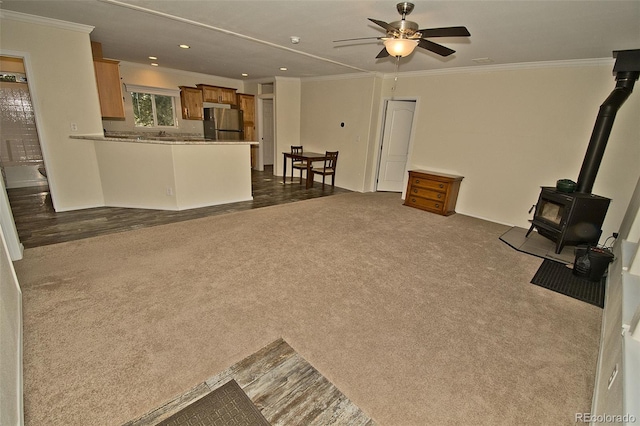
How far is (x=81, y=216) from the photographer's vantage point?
4.08 metres

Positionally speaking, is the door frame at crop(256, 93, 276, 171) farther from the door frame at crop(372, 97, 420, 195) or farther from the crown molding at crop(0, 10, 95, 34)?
the crown molding at crop(0, 10, 95, 34)

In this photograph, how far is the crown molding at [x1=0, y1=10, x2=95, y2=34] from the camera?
3326 millimetres

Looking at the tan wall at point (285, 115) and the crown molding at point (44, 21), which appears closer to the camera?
the crown molding at point (44, 21)

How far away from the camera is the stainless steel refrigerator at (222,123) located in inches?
287

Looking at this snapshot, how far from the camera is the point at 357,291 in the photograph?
105 inches

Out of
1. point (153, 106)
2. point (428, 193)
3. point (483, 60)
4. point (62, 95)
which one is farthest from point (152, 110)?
point (483, 60)

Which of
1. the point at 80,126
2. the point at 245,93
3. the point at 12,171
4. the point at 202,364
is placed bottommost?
the point at 202,364

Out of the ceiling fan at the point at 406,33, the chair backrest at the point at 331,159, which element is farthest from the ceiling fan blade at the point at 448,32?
the chair backrest at the point at 331,159

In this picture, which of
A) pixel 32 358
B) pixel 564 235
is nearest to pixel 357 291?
pixel 32 358

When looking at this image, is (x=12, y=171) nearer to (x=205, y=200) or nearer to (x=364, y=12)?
(x=205, y=200)

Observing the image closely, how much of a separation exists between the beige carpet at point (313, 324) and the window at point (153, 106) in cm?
444

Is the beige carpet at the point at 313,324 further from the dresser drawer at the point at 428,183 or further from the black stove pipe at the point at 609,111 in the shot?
the dresser drawer at the point at 428,183

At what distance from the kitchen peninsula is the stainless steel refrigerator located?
108 inches

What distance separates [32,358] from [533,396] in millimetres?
3126
